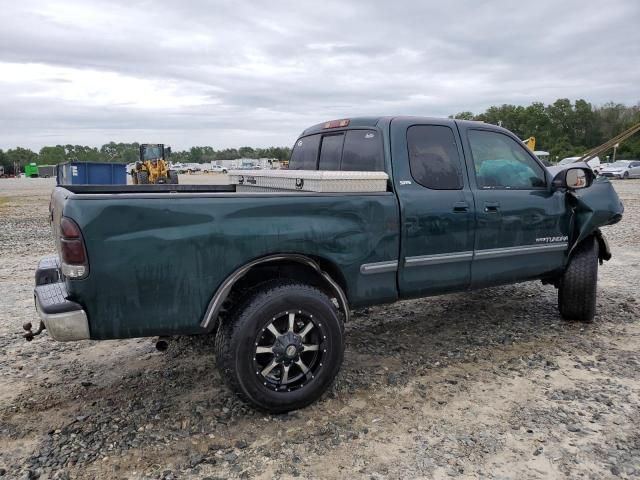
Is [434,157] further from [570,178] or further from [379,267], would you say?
[570,178]

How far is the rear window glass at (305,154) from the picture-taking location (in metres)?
4.94

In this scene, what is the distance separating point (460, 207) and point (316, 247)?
4.44 feet

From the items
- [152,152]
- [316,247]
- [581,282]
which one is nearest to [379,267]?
[316,247]

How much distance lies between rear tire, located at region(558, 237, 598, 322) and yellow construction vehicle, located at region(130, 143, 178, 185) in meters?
22.3

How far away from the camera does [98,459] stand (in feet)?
9.59

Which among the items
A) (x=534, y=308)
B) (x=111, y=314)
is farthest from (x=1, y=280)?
(x=534, y=308)

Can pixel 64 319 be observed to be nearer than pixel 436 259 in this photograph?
Yes

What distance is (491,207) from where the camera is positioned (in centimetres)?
431

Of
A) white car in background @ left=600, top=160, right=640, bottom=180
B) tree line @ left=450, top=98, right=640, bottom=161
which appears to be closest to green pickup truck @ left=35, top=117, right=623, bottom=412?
white car in background @ left=600, top=160, right=640, bottom=180

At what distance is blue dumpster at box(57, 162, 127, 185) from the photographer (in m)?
18.6

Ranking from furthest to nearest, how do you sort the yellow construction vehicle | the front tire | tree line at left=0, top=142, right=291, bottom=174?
tree line at left=0, top=142, right=291, bottom=174, the yellow construction vehicle, the front tire

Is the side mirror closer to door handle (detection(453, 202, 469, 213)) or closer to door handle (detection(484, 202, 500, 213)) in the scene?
door handle (detection(484, 202, 500, 213))

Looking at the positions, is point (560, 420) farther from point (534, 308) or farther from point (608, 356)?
point (534, 308)

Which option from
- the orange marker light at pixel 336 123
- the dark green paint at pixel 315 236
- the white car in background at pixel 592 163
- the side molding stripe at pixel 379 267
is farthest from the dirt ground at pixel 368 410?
the white car in background at pixel 592 163
